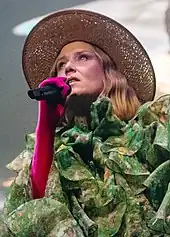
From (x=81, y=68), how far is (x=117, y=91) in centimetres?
9

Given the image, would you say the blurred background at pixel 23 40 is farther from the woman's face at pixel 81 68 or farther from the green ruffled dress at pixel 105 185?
the green ruffled dress at pixel 105 185

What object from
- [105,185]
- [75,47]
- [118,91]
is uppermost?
[75,47]

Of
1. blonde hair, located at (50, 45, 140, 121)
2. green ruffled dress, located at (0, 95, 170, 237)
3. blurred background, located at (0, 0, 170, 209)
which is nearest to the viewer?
green ruffled dress, located at (0, 95, 170, 237)

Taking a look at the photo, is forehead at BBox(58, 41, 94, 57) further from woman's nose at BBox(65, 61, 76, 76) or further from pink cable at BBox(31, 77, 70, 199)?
pink cable at BBox(31, 77, 70, 199)

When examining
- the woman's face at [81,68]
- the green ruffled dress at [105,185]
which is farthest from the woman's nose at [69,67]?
the green ruffled dress at [105,185]

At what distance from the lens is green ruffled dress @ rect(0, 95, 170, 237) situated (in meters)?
0.89

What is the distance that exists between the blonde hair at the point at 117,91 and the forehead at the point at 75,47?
0.02 m

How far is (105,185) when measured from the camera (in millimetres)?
942

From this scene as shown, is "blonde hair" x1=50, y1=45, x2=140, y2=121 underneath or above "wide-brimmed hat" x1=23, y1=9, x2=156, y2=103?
underneath

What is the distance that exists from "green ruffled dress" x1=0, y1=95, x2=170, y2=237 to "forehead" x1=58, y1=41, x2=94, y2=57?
0.19m

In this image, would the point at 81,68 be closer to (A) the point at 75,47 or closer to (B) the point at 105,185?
(A) the point at 75,47

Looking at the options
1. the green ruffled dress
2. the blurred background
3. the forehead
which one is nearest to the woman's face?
the forehead

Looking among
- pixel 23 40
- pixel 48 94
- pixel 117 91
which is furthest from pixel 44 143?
pixel 23 40

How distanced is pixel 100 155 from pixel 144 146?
3.1 inches
